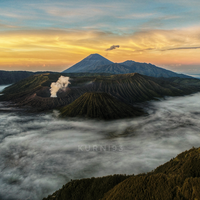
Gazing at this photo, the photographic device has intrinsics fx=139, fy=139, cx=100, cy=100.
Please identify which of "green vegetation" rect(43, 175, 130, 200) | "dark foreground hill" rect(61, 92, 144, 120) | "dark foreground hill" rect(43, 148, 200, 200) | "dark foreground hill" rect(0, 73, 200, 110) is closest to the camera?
"dark foreground hill" rect(43, 148, 200, 200)

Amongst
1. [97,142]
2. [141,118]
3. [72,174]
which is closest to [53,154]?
[72,174]

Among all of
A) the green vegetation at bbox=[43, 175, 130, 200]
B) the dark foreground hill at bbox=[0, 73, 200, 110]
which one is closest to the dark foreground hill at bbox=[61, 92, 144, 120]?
the dark foreground hill at bbox=[0, 73, 200, 110]

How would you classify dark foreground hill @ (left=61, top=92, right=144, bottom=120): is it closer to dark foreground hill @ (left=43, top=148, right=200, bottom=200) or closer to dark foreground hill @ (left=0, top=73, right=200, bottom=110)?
dark foreground hill @ (left=0, top=73, right=200, bottom=110)

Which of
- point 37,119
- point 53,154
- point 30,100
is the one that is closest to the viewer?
point 53,154

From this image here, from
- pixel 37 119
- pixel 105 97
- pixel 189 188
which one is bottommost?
pixel 37 119

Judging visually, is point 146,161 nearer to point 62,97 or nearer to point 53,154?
point 53,154

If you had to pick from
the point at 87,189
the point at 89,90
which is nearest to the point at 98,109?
the point at 87,189
